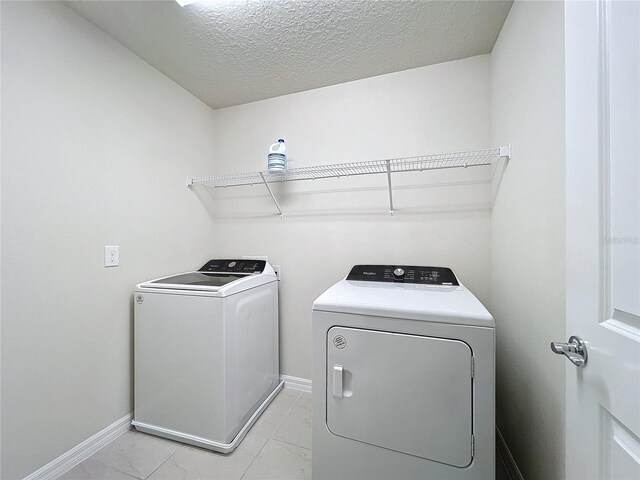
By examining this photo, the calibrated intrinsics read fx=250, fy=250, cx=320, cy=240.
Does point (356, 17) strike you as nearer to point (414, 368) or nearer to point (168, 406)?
point (414, 368)

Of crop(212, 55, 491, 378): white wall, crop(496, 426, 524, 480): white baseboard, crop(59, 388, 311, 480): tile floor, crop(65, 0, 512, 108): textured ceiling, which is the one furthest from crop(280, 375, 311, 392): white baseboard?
crop(65, 0, 512, 108): textured ceiling

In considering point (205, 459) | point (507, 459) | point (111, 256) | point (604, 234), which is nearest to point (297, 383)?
point (205, 459)

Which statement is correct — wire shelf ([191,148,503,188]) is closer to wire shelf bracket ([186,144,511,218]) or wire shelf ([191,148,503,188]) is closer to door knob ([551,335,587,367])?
wire shelf bracket ([186,144,511,218])

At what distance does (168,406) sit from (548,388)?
80.5 inches

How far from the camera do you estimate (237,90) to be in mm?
2172

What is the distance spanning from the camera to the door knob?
0.64 metres

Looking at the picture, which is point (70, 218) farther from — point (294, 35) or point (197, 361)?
point (294, 35)

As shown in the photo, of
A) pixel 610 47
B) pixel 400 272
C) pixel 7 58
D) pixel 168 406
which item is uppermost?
pixel 7 58

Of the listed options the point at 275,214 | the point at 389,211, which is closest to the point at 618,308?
the point at 389,211

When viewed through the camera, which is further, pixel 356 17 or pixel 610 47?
pixel 356 17

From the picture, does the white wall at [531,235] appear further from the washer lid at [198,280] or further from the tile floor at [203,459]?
the washer lid at [198,280]

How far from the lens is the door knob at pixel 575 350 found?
25.3 inches

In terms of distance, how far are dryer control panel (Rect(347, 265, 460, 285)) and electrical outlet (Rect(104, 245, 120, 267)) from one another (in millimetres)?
1535

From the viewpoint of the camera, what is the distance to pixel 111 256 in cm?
159
